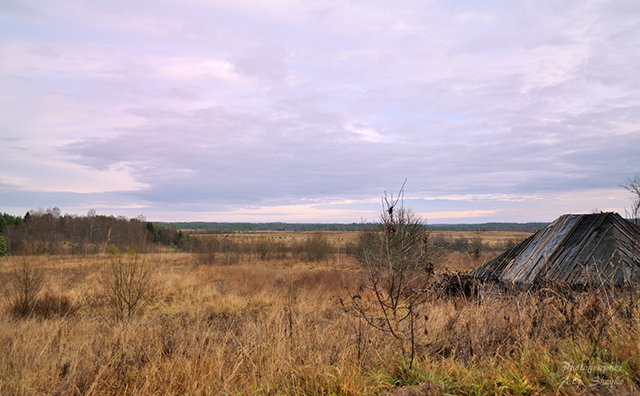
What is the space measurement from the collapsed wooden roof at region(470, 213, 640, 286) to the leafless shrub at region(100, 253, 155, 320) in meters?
8.61

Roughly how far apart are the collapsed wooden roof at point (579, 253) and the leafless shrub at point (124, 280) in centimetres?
861

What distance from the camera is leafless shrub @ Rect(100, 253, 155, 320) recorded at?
8594 mm

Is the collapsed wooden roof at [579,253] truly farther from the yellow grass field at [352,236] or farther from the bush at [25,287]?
the yellow grass field at [352,236]

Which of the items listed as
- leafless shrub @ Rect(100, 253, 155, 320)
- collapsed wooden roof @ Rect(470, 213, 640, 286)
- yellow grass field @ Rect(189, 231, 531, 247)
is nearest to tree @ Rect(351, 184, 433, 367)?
collapsed wooden roof @ Rect(470, 213, 640, 286)

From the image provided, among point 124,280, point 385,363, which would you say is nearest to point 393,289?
point 385,363

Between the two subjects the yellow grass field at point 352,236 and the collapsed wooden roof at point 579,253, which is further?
the yellow grass field at point 352,236

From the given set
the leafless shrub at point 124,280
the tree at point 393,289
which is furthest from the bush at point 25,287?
the tree at point 393,289

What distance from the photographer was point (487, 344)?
4.12m

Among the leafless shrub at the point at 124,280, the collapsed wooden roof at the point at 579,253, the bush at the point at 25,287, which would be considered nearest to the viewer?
the collapsed wooden roof at the point at 579,253

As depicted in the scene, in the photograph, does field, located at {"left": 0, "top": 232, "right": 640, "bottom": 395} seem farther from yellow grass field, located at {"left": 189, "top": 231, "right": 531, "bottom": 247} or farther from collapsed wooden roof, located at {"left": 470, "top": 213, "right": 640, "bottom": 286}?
yellow grass field, located at {"left": 189, "top": 231, "right": 531, "bottom": 247}

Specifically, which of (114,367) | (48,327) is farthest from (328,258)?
(114,367)

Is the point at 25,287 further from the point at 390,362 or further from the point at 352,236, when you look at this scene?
the point at 352,236

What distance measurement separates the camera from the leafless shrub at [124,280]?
8594 millimetres

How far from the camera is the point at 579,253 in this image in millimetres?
7543
